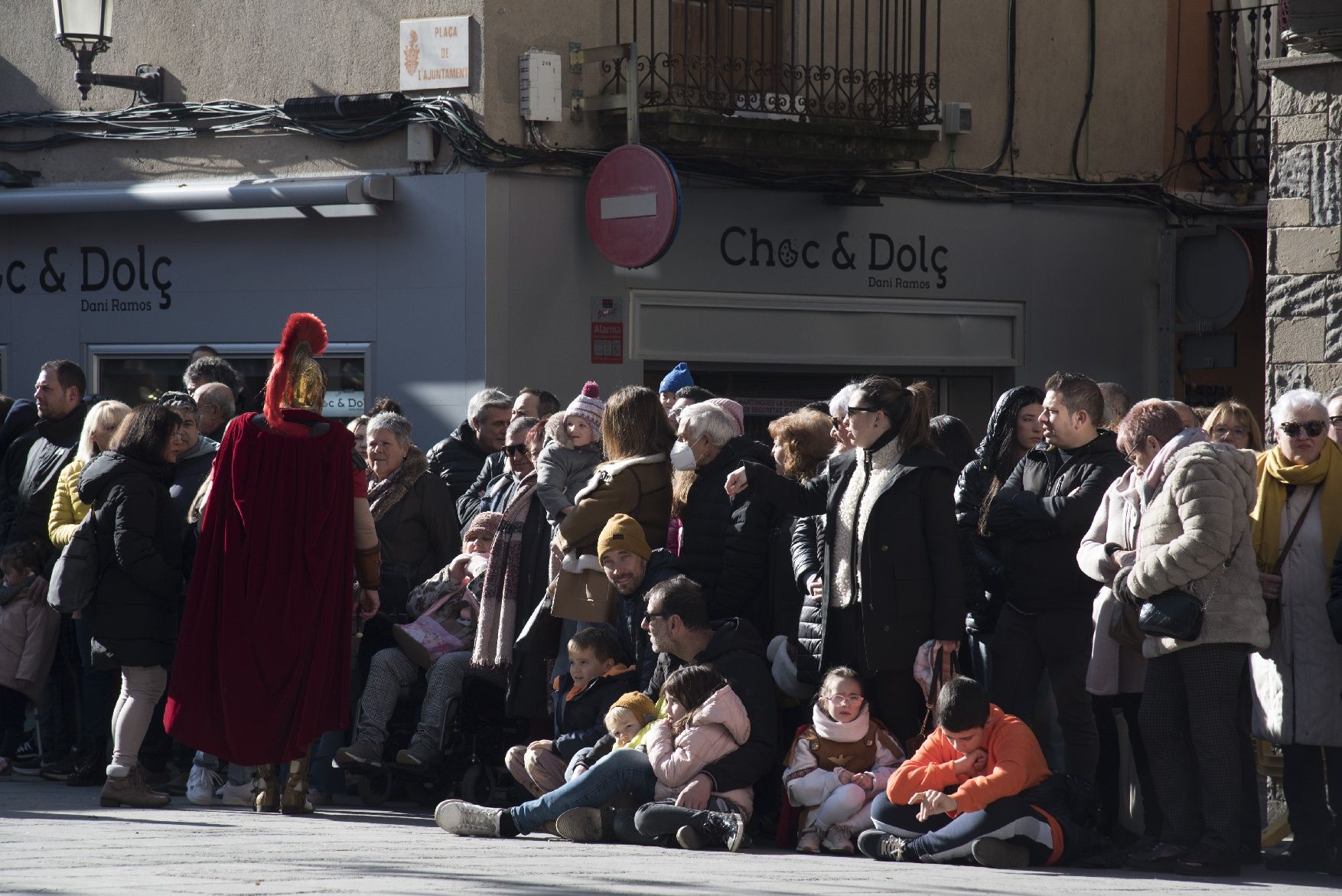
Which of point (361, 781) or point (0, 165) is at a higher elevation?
point (0, 165)

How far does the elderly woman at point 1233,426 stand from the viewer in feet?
27.2

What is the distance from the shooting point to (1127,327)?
16922 millimetres

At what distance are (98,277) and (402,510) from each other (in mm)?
6597

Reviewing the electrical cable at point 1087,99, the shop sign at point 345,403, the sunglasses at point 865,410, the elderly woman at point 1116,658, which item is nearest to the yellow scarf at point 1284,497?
the elderly woman at point 1116,658

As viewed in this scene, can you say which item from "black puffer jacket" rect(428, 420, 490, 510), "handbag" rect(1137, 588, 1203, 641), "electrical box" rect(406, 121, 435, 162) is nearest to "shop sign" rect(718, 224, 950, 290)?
"electrical box" rect(406, 121, 435, 162)

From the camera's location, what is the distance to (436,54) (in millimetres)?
13414

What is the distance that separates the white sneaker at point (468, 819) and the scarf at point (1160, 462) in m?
2.83

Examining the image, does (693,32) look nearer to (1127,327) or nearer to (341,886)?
(1127,327)

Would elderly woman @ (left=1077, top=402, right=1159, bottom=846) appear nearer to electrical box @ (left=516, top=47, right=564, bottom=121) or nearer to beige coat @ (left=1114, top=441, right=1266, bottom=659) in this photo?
beige coat @ (left=1114, top=441, right=1266, bottom=659)

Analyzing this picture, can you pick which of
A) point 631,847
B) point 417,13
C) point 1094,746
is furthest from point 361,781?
point 417,13

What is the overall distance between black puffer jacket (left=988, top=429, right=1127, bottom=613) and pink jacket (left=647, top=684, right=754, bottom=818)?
127 centimetres

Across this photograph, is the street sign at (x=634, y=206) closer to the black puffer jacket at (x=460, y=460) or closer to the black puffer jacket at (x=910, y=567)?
the black puffer jacket at (x=460, y=460)

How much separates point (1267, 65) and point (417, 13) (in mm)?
6211

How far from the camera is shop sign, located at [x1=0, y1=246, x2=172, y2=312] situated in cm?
1470
